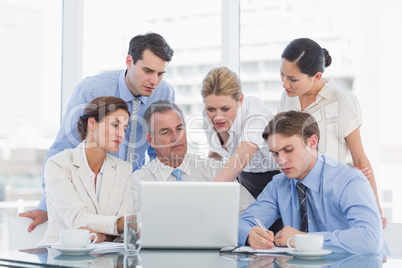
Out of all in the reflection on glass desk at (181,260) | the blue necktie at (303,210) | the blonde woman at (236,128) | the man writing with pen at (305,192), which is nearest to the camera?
the reflection on glass desk at (181,260)

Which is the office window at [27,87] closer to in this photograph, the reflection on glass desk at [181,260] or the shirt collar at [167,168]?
the shirt collar at [167,168]

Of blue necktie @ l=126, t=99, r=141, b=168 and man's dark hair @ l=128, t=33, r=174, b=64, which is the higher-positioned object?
man's dark hair @ l=128, t=33, r=174, b=64

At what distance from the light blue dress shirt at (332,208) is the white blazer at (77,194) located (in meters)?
0.62

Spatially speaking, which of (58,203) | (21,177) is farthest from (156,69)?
(21,177)

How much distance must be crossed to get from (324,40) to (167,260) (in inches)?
1084

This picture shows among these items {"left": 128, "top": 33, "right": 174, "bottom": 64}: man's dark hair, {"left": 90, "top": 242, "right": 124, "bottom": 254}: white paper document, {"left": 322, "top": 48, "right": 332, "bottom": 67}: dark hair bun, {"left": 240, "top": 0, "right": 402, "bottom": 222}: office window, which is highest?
{"left": 240, "top": 0, "right": 402, "bottom": 222}: office window

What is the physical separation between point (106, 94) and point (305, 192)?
1380mm

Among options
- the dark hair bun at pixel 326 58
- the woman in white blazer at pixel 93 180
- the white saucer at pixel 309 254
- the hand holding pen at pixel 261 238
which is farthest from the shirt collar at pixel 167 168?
the white saucer at pixel 309 254

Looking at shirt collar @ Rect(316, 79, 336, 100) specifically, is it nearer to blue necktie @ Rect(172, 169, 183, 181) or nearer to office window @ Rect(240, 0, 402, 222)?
blue necktie @ Rect(172, 169, 183, 181)

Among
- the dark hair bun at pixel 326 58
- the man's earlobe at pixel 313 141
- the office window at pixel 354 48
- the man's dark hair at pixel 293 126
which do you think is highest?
the office window at pixel 354 48

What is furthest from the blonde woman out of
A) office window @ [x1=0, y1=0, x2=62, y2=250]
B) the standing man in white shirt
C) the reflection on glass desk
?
office window @ [x1=0, y1=0, x2=62, y2=250]

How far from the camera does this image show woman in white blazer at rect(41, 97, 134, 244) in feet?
6.90

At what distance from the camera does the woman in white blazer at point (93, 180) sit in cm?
210

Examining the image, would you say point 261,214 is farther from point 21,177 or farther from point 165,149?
point 21,177
